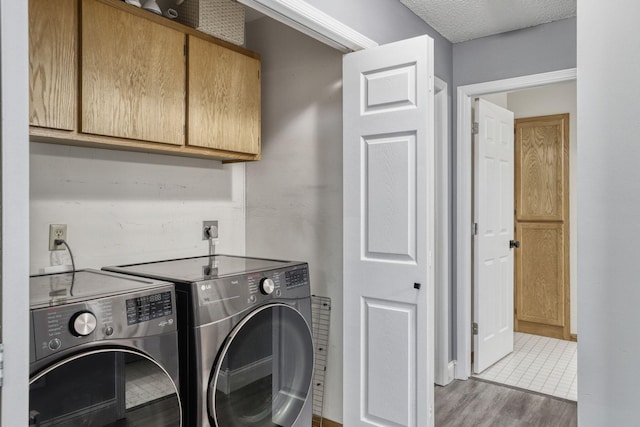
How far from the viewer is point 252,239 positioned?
2.87 m

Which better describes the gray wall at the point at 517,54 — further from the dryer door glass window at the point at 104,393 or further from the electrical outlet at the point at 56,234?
the dryer door glass window at the point at 104,393

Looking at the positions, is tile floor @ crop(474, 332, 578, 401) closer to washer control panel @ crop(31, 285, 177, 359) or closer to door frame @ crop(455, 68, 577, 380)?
door frame @ crop(455, 68, 577, 380)

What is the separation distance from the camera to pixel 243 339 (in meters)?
1.88

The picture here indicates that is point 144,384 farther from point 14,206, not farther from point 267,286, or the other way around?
point 14,206

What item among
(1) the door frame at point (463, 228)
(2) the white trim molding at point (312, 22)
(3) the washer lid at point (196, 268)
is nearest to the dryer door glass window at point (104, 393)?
(3) the washer lid at point (196, 268)

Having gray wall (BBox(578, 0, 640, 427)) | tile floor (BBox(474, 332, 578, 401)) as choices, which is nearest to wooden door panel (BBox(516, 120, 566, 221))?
tile floor (BBox(474, 332, 578, 401))

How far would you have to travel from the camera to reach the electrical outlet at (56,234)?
1915 mm

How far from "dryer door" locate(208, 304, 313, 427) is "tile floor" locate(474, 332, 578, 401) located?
1.79 meters

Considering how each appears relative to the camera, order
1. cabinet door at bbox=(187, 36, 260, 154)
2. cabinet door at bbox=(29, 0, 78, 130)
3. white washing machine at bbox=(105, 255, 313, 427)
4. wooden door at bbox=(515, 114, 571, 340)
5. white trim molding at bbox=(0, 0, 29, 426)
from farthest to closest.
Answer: wooden door at bbox=(515, 114, 571, 340), cabinet door at bbox=(187, 36, 260, 154), white washing machine at bbox=(105, 255, 313, 427), cabinet door at bbox=(29, 0, 78, 130), white trim molding at bbox=(0, 0, 29, 426)

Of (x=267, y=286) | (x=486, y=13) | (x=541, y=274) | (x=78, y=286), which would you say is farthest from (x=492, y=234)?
(x=78, y=286)

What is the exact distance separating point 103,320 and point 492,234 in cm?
292

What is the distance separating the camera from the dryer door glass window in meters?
1.23

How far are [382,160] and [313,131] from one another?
577mm

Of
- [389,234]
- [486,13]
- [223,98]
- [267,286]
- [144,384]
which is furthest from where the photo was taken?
[486,13]
